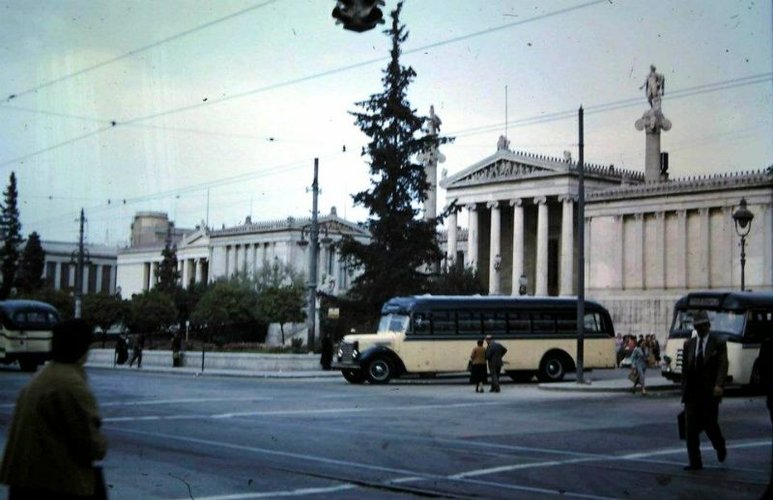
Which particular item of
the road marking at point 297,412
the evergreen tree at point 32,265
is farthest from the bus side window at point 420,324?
the evergreen tree at point 32,265

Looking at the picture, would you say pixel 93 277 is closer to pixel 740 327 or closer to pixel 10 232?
pixel 10 232

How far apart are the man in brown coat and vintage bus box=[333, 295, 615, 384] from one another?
95.8ft

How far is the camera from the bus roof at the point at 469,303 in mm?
36219

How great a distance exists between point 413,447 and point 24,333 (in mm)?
29862

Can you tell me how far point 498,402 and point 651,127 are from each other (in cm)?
5386

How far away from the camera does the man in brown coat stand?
589 cm

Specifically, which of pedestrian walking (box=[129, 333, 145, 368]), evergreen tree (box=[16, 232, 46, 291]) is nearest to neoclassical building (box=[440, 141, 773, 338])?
pedestrian walking (box=[129, 333, 145, 368])

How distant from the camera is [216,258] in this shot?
13562 cm

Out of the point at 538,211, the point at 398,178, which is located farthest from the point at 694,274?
the point at 398,178

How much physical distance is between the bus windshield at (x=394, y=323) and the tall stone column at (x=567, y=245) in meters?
50.2

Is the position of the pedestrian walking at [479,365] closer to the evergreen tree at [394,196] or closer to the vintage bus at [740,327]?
the vintage bus at [740,327]

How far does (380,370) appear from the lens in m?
35.5

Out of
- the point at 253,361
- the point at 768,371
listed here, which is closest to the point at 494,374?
the point at 253,361

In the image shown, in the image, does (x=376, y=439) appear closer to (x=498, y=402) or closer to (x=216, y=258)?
(x=498, y=402)
